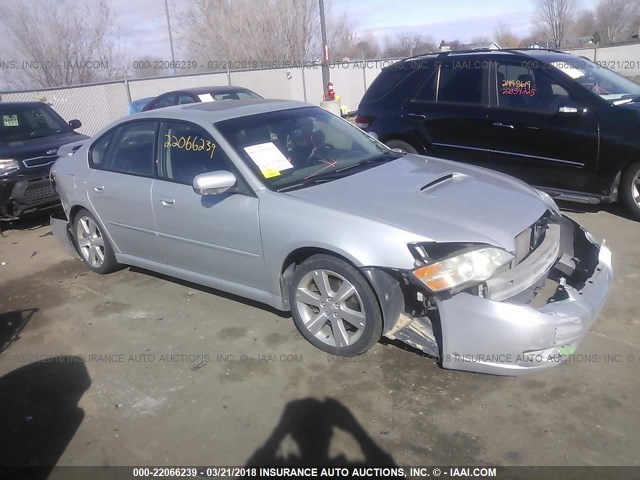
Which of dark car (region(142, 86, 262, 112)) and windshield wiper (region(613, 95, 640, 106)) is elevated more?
dark car (region(142, 86, 262, 112))

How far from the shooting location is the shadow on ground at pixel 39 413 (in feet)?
9.88

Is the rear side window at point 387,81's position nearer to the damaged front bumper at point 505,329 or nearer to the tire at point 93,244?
the tire at point 93,244

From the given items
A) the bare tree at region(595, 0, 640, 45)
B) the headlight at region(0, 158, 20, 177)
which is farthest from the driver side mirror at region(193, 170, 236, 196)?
the bare tree at region(595, 0, 640, 45)

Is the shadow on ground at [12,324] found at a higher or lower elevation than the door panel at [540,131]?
lower

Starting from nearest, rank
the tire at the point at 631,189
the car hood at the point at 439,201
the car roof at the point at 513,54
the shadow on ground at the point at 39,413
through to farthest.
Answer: the shadow on ground at the point at 39,413 < the car hood at the point at 439,201 < the tire at the point at 631,189 < the car roof at the point at 513,54

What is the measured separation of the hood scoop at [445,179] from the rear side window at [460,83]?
2657 mm

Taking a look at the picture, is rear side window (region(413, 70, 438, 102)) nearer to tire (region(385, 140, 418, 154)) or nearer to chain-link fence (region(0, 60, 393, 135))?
tire (region(385, 140, 418, 154))

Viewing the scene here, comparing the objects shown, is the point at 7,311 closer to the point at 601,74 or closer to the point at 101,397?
the point at 101,397

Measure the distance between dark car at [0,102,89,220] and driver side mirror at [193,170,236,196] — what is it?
436 centimetres

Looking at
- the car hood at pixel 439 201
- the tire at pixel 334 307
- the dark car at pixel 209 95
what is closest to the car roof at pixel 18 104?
the dark car at pixel 209 95

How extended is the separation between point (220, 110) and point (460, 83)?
3.35 m

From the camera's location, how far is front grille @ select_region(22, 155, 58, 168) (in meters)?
7.23

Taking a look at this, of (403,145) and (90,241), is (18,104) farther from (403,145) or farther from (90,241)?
(403,145)

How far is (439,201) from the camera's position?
3.63 meters
